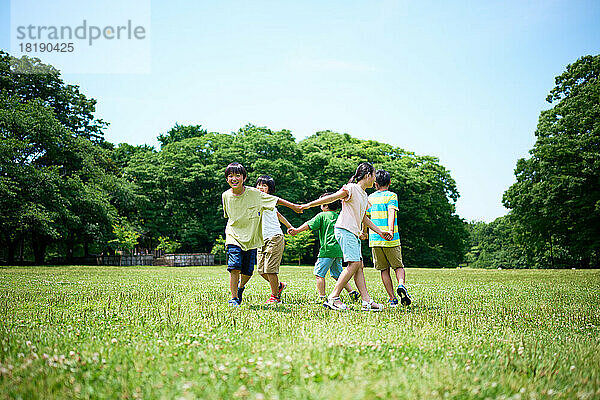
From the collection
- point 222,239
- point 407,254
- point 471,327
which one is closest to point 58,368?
point 471,327

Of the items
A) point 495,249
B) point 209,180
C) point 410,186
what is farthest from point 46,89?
point 495,249

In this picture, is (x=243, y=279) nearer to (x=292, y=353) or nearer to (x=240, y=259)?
(x=240, y=259)

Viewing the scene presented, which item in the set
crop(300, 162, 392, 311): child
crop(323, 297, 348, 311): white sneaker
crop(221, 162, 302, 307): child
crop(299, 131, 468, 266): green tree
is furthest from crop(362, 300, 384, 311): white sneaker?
crop(299, 131, 468, 266): green tree

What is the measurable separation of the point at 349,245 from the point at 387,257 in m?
1.16

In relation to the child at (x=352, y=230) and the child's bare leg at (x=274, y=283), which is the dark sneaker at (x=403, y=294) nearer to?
the child at (x=352, y=230)

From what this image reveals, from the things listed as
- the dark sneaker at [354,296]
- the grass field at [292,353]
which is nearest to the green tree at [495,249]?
the dark sneaker at [354,296]

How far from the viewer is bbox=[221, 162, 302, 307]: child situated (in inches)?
274

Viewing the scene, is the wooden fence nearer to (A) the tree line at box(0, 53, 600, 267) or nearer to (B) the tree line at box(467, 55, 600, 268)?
(A) the tree line at box(0, 53, 600, 267)

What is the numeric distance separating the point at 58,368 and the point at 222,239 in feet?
118

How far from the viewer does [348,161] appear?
45.7m

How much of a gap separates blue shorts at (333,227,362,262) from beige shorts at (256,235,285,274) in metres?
1.30

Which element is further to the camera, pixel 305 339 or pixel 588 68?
pixel 588 68

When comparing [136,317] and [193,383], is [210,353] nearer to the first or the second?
[193,383]

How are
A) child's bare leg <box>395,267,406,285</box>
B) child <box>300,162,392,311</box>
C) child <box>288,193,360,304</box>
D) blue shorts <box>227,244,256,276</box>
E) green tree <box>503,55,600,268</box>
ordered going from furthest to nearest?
green tree <box>503,55,600,268</box>, child <box>288,193,360,304</box>, child's bare leg <box>395,267,406,285</box>, blue shorts <box>227,244,256,276</box>, child <box>300,162,392,311</box>
